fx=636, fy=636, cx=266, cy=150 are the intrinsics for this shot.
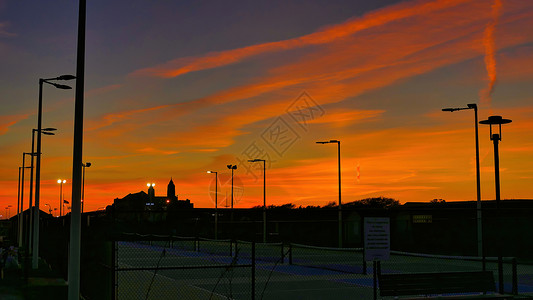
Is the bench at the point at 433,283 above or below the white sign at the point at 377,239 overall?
below

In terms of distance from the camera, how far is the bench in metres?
14.0

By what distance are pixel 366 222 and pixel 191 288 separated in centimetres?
979

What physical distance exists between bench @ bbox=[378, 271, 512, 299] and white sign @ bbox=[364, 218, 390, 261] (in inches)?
18.8

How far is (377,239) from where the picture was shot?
46.6 feet

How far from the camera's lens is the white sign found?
14062 millimetres

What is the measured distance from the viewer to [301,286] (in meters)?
21.9

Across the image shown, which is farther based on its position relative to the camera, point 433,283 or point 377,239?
point 433,283

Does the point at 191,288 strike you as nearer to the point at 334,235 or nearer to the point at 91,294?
the point at 91,294

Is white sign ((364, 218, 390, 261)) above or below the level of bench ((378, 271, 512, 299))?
above

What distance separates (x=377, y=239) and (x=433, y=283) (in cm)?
183

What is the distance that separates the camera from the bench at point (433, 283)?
14.0m

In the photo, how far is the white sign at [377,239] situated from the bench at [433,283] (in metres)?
0.48

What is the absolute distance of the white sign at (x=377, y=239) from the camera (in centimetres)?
1406

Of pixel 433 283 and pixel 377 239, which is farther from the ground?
pixel 377 239
